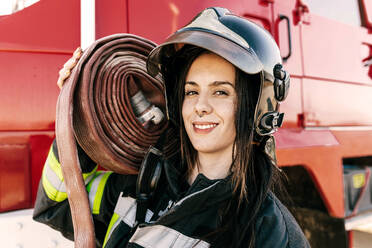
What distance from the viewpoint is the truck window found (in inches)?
79.2

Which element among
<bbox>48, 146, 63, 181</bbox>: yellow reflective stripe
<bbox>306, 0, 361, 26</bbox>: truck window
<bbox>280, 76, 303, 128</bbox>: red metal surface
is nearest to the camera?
<bbox>48, 146, 63, 181</bbox>: yellow reflective stripe

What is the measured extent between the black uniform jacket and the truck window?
140 centimetres

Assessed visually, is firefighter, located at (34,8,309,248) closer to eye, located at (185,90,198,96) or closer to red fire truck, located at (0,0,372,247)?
eye, located at (185,90,198,96)

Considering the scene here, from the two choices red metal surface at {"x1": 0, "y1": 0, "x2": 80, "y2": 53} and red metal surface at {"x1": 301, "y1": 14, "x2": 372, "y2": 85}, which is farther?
red metal surface at {"x1": 301, "y1": 14, "x2": 372, "y2": 85}

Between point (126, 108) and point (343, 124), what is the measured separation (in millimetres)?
1522

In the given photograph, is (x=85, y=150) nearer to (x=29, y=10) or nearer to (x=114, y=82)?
(x=114, y=82)

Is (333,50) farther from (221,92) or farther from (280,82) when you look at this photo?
(221,92)

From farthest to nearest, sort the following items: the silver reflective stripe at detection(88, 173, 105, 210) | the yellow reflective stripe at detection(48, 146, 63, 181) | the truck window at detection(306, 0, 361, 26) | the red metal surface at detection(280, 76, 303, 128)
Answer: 1. the truck window at detection(306, 0, 361, 26)
2. the red metal surface at detection(280, 76, 303, 128)
3. the silver reflective stripe at detection(88, 173, 105, 210)
4. the yellow reflective stripe at detection(48, 146, 63, 181)

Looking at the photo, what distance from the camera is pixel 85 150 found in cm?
111

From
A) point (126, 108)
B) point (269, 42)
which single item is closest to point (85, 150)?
point (126, 108)

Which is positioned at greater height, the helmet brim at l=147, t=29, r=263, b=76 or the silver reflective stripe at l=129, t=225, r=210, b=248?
the helmet brim at l=147, t=29, r=263, b=76

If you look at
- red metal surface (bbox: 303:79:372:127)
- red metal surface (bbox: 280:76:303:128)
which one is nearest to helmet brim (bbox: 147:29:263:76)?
red metal surface (bbox: 280:76:303:128)

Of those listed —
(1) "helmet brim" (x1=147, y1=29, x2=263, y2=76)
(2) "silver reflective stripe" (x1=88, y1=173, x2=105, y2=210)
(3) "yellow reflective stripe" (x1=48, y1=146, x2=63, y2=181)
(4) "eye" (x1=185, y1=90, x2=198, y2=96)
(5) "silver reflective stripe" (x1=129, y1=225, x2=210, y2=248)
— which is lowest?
(5) "silver reflective stripe" (x1=129, y1=225, x2=210, y2=248)

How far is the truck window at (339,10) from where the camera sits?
201cm
